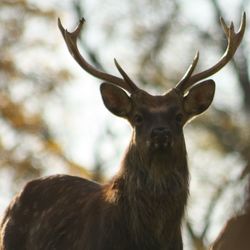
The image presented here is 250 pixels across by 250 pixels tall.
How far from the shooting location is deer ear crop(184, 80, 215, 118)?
52.3ft

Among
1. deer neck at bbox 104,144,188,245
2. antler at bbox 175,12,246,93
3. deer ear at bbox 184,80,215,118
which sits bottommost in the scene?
deer neck at bbox 104,144,188,245

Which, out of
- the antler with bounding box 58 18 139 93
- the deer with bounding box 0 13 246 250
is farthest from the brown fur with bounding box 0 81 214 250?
the antler with bounding box 58 18 139 93

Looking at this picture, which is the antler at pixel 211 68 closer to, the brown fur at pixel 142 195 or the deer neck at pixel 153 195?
the brown fur at pixel 142 195

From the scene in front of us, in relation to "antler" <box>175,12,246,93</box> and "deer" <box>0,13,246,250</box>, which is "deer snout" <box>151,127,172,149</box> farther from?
"antler" <box>175,12,246,93</box>

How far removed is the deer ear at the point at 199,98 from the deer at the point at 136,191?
0.01m

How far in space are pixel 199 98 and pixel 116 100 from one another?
35.2 inches

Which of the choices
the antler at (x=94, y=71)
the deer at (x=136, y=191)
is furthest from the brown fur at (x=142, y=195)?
the antler at (x=94, y=71)

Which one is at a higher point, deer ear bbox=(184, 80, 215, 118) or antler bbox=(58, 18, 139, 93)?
antler bbox=(58, 18, 139, 93)

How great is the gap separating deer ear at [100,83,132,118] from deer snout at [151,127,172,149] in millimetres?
Result: 964

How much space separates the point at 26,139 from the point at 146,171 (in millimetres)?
23095

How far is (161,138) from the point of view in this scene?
14773mm

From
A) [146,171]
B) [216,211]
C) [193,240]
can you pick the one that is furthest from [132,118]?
[216,211]

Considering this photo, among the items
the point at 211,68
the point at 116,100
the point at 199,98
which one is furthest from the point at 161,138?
the point at 211,68

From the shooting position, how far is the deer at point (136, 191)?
1496 cm
